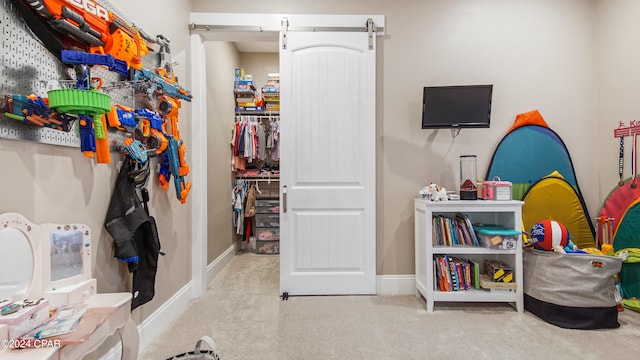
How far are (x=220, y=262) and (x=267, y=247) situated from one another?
79cm

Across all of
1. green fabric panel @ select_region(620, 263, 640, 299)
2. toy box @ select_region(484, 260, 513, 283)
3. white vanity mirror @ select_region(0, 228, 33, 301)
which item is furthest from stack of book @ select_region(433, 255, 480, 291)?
white vanity mirror @ select_region(0, 228, 33, 301)

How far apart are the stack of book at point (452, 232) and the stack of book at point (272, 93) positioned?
2656 mm

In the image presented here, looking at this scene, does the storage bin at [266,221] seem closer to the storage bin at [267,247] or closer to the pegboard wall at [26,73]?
the storage bin at [267,247]

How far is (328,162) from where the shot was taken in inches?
101

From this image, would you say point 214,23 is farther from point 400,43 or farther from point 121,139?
point 400,43

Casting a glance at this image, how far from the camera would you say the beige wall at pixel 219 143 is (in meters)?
3.09

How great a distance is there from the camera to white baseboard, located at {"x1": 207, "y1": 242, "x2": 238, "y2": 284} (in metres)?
2.99

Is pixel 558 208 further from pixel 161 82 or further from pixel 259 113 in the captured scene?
pixel 259 113

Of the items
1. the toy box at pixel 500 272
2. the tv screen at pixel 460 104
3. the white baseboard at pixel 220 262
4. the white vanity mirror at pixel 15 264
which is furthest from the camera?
the white baseboard at pixel 220 262

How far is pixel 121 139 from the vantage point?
159 cm

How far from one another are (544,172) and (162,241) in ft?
10.6

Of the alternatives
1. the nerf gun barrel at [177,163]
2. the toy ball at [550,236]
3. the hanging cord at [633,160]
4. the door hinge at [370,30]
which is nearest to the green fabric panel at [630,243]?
the hanging cord at [633,160]

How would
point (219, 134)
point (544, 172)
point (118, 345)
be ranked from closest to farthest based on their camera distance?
point (118, 345) < point (544, 172) < point (219, 134)

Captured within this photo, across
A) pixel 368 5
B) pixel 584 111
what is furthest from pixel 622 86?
pixel 368 5
